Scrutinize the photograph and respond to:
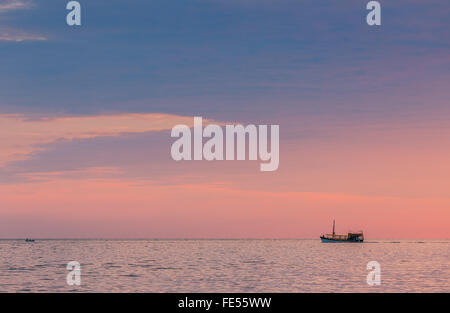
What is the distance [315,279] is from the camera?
55.7 m
